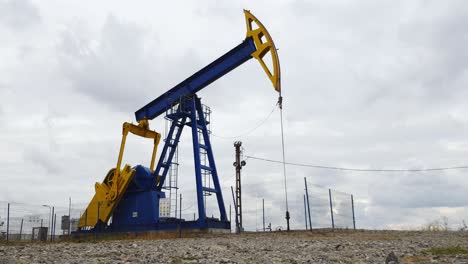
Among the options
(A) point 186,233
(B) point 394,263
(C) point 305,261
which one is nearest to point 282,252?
(C) point 305,261

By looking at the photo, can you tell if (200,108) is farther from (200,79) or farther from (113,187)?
(113,187)

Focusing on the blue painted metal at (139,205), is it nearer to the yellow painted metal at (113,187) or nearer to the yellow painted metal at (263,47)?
the yellow painted metal at (113,187)

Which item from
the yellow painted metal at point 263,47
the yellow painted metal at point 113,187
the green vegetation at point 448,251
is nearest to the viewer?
the green vegetation at point 448,251

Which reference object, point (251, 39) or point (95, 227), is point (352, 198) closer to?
point (251, 39)

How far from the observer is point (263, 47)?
18891mm

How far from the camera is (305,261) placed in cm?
914

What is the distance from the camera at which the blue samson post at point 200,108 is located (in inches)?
761

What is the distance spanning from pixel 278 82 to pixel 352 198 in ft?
23.8

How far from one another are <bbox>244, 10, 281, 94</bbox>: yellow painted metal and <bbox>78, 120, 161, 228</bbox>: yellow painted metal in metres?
8.44

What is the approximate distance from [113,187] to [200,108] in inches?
239

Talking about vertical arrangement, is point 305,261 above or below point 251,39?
below

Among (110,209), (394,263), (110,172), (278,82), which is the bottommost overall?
(394,263)

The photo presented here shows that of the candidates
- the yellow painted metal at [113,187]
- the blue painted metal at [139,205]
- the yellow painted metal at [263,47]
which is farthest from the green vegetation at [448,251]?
the yellow painted metal at [113,187]

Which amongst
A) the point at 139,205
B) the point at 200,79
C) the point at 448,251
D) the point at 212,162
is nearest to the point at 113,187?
the point at 139,205
